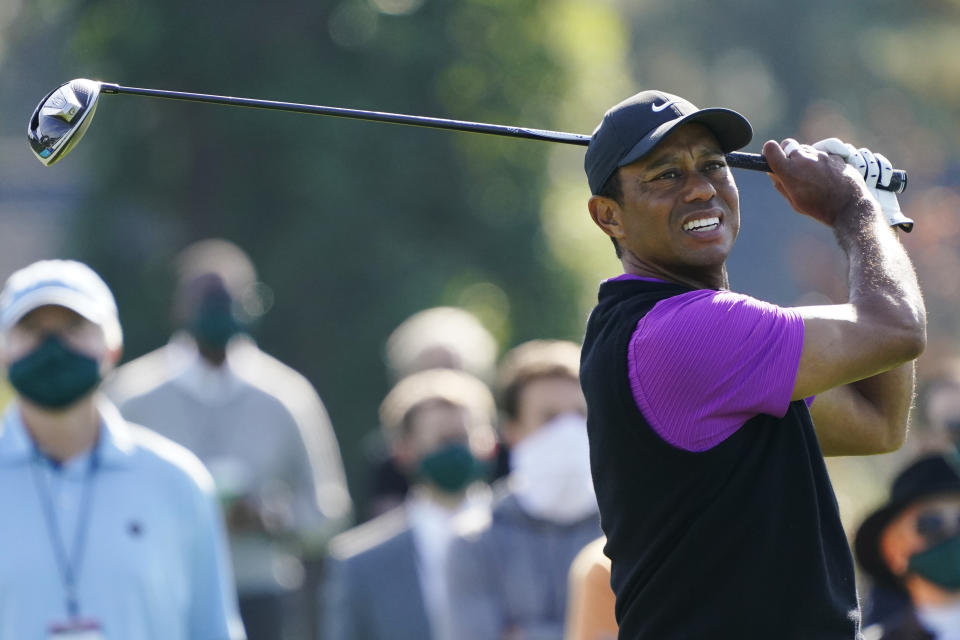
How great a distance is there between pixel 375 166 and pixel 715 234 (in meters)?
10.4

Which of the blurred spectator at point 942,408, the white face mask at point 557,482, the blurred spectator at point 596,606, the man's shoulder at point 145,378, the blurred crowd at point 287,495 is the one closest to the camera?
the blurred spectator at point 596,606

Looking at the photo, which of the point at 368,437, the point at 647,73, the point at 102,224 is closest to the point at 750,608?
the point at 368,437

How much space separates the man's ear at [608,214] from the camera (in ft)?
12.9

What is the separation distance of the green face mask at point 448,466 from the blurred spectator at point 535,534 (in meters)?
0.80

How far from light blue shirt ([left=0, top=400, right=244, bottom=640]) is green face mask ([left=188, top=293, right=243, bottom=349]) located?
3.39 m

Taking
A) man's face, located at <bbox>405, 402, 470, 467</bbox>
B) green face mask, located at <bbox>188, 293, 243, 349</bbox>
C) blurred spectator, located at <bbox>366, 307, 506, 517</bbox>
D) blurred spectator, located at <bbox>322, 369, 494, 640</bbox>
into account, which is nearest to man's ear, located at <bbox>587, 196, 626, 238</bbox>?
blurred spectator, located at <bbox>322, 369, 494, 640</bbox>

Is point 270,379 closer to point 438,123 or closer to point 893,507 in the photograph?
point 893,507

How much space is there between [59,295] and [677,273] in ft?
8.76

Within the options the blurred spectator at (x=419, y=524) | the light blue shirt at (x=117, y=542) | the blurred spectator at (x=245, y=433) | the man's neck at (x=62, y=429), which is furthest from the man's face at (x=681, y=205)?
the blurred spectator at (x=245, y=433)

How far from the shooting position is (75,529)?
559 centimetres

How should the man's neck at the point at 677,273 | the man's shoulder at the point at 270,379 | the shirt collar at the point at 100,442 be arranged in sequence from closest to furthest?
1. the man's neck at the point at 677,273
2. the shirt collar at the point at 100,442
3. the man's shoulder at the point at 270,379

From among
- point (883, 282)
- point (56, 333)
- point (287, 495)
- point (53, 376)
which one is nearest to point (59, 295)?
point (56, 333)

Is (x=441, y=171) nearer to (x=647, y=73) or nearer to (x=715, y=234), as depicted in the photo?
(x=715, y=234)

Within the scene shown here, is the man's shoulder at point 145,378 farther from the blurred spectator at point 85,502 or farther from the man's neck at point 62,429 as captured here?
the man's neck at point 62,429
